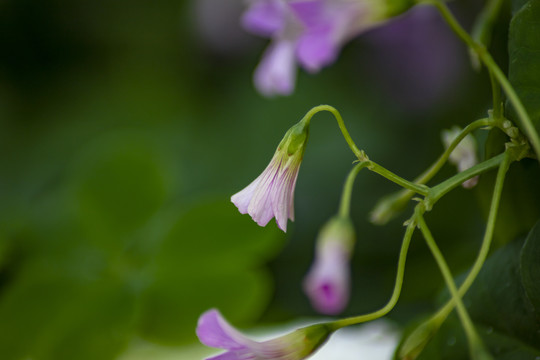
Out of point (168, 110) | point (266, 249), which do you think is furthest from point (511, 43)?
point (168, 110)

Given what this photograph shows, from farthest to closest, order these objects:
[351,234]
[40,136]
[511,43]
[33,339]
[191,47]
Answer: [191,47] < [40,136] < [33,339] < [351,234] < [511,43]

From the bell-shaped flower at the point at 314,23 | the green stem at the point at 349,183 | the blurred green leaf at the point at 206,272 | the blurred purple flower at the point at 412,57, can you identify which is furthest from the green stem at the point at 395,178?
the blurred purple flower at the point at 412,57

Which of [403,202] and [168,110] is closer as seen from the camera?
[403,202]

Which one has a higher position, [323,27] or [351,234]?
[323,27]

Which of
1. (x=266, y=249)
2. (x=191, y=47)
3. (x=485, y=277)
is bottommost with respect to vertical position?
(x=485, y=277)

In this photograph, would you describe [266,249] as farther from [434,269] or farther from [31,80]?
[31,80]

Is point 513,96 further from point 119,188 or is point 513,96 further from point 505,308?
point 119,188

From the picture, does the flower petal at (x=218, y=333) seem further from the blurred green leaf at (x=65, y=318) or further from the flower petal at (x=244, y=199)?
the blurred green leaf at (x=65, y=318)
